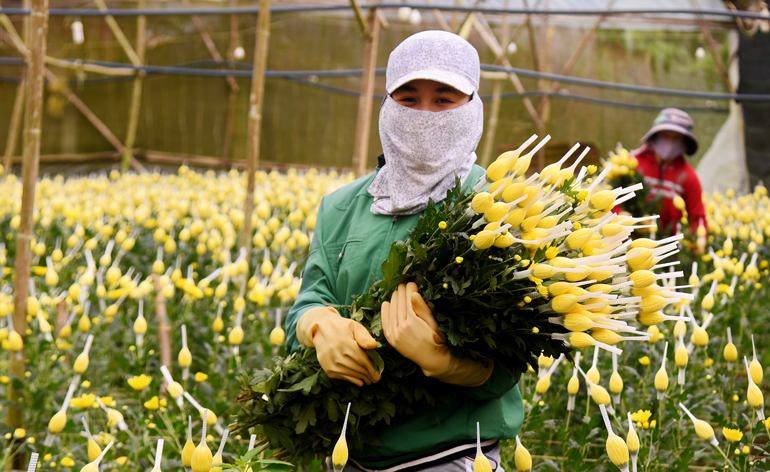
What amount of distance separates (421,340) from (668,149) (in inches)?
128

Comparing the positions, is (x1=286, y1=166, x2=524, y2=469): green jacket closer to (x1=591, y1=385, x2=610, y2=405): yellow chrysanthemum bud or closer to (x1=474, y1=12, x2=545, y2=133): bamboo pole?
(x1=591, y1=385, x2=610, y2=405): yellow chrysanthemum bud

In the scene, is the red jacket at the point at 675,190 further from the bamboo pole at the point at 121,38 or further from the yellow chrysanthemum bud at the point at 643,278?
the bamboo pole at the point at 121,38

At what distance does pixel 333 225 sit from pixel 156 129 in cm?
1108

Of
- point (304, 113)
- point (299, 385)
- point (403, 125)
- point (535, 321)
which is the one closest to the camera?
point (535, 321)

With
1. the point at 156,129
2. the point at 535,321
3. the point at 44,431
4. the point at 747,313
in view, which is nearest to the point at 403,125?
the point at 535,321

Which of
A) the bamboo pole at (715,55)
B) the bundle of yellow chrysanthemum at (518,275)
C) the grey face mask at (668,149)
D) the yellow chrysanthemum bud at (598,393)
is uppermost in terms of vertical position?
the bamboo pole at (715,55)

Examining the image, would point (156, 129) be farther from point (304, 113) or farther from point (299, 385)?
point (299, 385)

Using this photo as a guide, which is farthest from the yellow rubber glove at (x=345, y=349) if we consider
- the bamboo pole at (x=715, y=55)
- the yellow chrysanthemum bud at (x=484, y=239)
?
the bamboo pole at (x=715, y=55)

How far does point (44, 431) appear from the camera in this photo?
2555 millimetres

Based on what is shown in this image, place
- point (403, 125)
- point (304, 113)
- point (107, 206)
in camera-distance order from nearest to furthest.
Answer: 1. point (403, 125)
2. point (107, 206)
3. point (304, 113)

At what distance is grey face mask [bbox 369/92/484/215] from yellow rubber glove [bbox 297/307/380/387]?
306 millimetres

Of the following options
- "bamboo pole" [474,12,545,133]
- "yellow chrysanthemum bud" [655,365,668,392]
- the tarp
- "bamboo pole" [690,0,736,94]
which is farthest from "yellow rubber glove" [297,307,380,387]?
the tarp

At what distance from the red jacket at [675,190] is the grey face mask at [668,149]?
0.05 metres

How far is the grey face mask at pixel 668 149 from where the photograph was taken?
4.05 m
